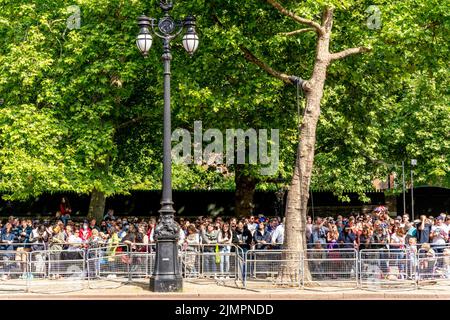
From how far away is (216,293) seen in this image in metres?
19.7

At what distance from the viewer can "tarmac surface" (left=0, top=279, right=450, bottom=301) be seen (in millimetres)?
19219

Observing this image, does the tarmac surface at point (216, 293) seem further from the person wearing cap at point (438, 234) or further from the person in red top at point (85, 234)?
the person in red top at point (85, 234)

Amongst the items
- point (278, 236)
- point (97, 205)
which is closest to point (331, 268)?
point (278, 236)

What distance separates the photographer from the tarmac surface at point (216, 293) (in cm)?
1922

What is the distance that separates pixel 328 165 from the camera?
42.7m

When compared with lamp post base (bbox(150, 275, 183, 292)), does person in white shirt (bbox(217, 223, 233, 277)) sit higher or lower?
higher

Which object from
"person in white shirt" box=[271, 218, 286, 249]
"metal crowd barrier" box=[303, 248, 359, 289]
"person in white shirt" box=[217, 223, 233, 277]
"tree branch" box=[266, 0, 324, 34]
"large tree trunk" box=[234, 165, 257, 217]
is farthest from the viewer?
"large tree trunk" box=[234, 165, 257, 217]

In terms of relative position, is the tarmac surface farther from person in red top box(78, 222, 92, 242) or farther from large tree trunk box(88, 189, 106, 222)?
large tree trunk box(88, 189, 106, 222)

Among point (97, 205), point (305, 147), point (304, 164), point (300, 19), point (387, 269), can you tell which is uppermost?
point (300, 19)

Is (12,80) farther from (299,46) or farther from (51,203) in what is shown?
(51,203)

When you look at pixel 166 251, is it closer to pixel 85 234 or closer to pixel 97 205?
pixel 85 234

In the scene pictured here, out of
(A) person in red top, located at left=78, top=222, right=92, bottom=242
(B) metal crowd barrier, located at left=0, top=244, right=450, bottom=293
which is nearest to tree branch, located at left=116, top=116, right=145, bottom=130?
(A) person in red top, located at left=78, top=222, right=92, bottom=242

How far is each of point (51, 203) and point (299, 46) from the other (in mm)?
22888

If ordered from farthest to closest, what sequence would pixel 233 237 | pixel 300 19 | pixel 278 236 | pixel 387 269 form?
pixel 233 237 → pixel 278 236 → pixel 300 19 → pixel 387 269
